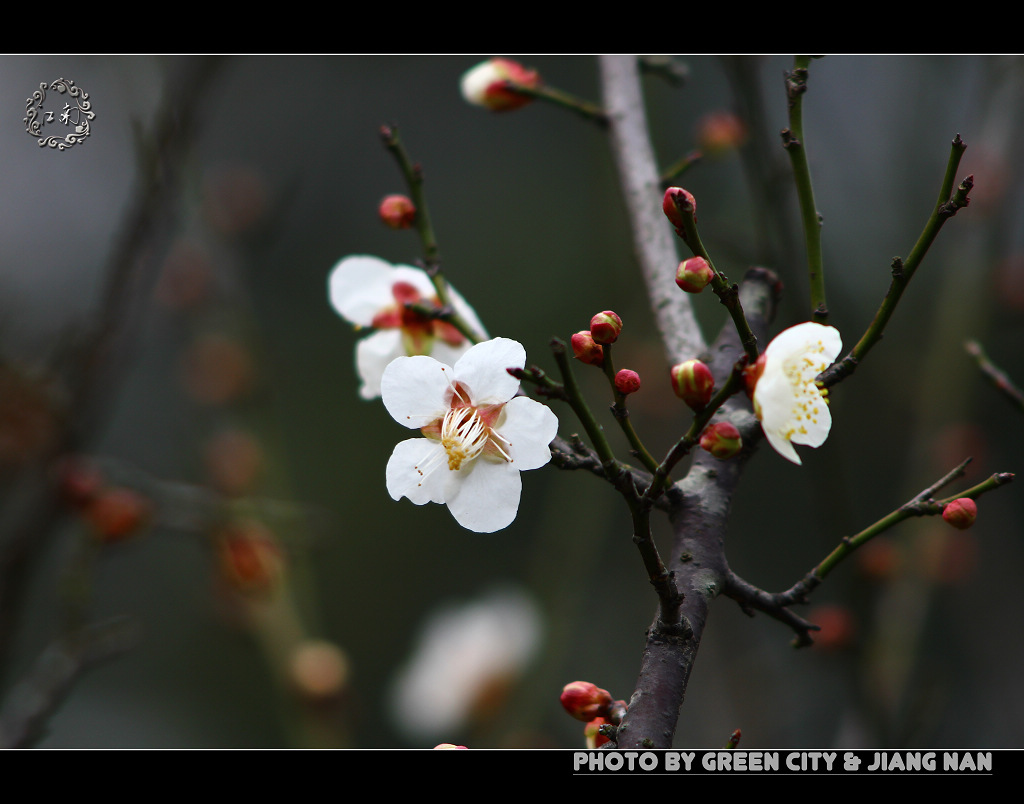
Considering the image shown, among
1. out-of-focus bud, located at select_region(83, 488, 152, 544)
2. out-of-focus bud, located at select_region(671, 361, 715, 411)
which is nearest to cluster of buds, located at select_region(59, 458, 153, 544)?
A: out-of-focus bud, located at select_region(83, 488, 152, 544)

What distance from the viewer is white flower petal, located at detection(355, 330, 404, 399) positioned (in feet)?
3.51

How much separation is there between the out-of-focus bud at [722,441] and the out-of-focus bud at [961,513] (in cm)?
25

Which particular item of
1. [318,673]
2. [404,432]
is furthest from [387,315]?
[404,432]

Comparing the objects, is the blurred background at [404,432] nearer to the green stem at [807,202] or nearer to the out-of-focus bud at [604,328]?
the green stem at [807,202]

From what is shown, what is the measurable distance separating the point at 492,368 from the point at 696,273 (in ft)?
0.69

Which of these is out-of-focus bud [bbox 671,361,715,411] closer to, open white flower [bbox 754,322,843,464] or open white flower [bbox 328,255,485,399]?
open white flower [bbox 754,322,843,464]

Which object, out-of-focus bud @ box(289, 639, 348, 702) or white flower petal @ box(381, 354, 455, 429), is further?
out-of-focus bud @ box(289, 639, 348, 702)

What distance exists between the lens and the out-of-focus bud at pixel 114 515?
1.67m

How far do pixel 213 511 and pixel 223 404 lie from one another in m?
0.92

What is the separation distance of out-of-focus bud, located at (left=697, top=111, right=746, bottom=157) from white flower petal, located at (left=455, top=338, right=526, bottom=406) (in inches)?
47.2

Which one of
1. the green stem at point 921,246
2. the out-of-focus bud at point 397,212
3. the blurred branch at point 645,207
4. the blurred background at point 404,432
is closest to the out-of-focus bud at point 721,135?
the blurred background at point 404,432

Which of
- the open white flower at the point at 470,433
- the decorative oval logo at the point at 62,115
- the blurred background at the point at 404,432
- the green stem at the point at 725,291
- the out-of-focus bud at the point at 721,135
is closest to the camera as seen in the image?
the green stem at the point at 725,291

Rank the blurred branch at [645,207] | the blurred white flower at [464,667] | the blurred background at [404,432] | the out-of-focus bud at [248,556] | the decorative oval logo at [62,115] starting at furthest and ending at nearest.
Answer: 1. the blurred white flower at [464,667]
2. the out-of-focus bud at [248,556]
3. the blurred background at [404,432]
4. the decorative oval logo at [62,115]
5. the blurred branch at [645,207]

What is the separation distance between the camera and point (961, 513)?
0.80m
